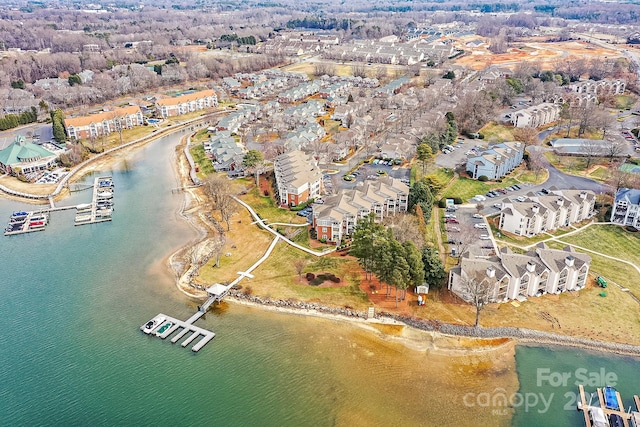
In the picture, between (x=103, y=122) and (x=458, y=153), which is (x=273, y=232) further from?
(x=103, y=122)

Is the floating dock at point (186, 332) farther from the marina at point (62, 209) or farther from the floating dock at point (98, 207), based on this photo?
the marina at point (62, 209)

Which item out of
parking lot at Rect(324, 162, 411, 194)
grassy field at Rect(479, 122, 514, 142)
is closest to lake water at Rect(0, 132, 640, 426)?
parking lot at Rect(324, 162, 411, 194)

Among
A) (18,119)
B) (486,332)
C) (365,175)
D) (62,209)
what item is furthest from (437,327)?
(18,119)

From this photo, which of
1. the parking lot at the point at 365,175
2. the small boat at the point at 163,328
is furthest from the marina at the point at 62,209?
the parking lot at the point at 365,175

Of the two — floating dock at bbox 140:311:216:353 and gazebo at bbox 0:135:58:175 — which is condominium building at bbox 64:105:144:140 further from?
floating dock at bbox 140:311:216:353

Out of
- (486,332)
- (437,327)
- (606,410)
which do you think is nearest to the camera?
(606,410)

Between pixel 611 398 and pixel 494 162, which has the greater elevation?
pixel 494 162
